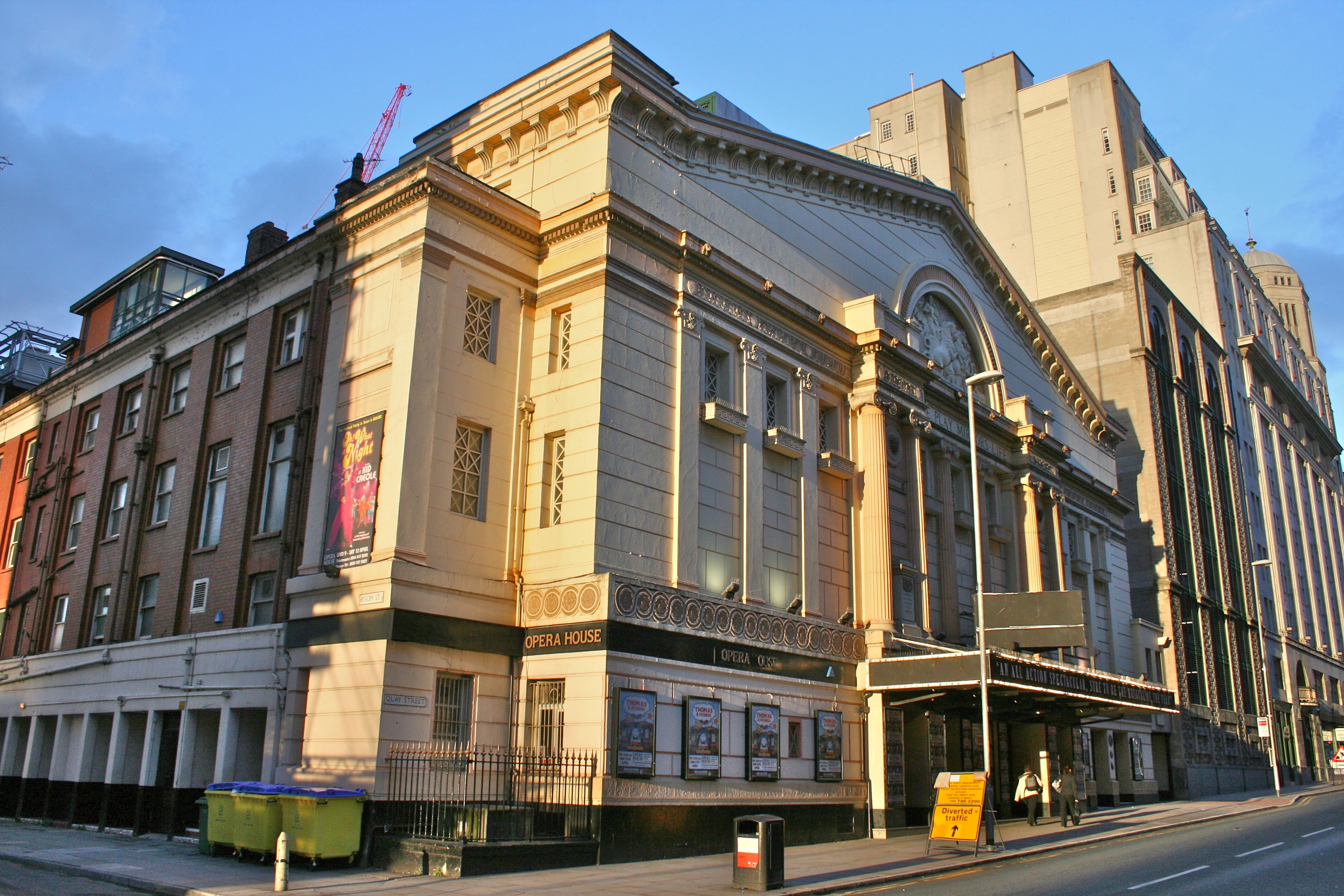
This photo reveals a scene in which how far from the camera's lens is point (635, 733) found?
20344 millimetres

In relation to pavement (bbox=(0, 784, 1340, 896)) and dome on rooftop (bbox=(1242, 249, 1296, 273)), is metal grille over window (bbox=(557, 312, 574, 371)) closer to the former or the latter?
pavement (bbox=(0, 784, 1340, 896))

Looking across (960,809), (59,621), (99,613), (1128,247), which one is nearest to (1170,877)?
(960,809)

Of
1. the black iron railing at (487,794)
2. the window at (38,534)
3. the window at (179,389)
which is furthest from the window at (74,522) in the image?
the black iron railing at (487,794)

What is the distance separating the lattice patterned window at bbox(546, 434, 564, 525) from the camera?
2212cm

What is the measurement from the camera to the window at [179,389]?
2961cm

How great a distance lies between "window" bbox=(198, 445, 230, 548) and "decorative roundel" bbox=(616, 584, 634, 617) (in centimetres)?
1188

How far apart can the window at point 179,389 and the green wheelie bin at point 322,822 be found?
15.8m

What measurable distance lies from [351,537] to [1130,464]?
150ft

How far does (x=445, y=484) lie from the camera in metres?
21.4

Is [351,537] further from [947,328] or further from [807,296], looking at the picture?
[947,328]

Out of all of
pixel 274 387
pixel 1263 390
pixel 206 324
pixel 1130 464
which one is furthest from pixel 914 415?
pixel 1263 390

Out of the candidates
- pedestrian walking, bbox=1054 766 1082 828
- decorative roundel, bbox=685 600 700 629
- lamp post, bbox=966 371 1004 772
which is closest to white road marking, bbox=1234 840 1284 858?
lamp post, bbox=966 371 1004 772

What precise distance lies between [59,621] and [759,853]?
85.2 ft

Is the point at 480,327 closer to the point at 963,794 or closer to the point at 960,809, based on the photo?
the point at 963,794
